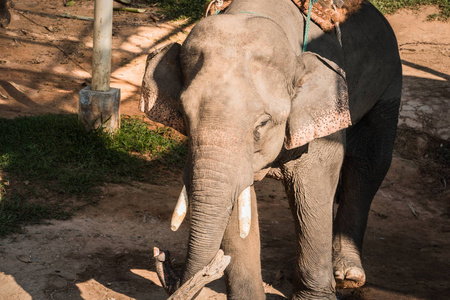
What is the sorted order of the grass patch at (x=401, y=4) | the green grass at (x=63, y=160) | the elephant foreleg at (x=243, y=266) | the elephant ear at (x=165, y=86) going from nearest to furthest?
the elephant ear at (x=165, y=86)
the elephant foreleg at (x=243, y=266)
the green grass at (x=63, y=160)
the grass patch at (x=401, y=4)

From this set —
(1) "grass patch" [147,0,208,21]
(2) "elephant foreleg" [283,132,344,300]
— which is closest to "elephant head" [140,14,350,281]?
(2) "elephant foreleg" [283,132,344,300]

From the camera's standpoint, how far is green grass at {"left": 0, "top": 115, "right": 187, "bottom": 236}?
16.3 feet

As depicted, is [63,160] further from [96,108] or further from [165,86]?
[165,86]

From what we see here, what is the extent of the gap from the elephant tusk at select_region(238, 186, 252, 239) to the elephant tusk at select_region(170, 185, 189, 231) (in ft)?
0.83

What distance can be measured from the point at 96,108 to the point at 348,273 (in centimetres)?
319

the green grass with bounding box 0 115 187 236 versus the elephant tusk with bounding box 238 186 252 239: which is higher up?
the elephant tusk with bounding box 238 186 252 239

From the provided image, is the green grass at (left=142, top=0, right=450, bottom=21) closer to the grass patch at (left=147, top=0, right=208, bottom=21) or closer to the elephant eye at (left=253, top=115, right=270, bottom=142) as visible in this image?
the grass patch at (left=147, top=0, right=208, bottom=21)

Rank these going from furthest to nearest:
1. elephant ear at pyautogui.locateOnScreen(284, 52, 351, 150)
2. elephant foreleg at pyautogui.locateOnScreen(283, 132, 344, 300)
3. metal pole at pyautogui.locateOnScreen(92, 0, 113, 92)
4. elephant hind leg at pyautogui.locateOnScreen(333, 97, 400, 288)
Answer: metal pole at pyautogui.locateOnScreen(92, 0, 113, 92), elephant hind leg at pyautogui.locateOnScreen(333, 97, 400, 288), elephant foreleg at pyautogui.locateOnScreen(283, 132, 344, 300), elephant ear at pyautogui.locateOnScreen(284, 52, 351, 150)

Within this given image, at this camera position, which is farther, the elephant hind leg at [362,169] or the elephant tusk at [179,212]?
the elephant hind leg at [362,169]

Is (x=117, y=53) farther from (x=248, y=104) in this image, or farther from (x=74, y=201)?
(x=248, y=104)

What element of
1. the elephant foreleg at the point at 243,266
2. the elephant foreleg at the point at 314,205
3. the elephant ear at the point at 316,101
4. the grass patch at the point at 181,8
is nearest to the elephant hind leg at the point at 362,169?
the elephant foreleg at the point at 314,205

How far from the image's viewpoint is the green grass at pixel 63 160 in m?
4.97

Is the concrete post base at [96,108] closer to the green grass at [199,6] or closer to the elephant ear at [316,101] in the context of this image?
the elephant ear at [316,101]

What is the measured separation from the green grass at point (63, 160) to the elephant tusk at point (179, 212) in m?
2.36
